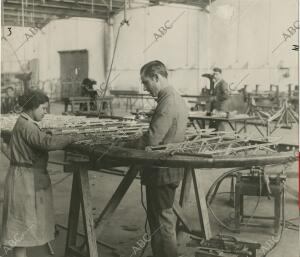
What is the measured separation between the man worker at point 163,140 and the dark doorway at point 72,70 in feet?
58.6

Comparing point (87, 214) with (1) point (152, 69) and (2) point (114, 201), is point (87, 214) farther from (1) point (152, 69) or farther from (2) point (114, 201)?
(1) point (152, 69)

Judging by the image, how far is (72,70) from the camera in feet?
70.4

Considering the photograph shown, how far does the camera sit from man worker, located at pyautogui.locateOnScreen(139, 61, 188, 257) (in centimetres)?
314

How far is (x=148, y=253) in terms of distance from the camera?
3.96 meters

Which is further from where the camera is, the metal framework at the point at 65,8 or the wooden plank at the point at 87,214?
the metal framework at the point at 65,8

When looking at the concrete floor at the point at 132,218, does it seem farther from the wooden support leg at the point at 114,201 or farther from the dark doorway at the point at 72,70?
the dark doorway at the point at 72,70

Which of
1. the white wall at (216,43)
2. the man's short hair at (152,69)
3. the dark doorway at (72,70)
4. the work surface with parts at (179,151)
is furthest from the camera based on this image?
the dark doorway at (72,70)

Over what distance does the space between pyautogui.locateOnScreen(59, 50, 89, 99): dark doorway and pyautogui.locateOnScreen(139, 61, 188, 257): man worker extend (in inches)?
703

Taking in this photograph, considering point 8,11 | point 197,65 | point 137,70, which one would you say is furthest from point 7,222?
point 8,11

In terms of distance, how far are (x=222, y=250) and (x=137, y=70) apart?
51.4 ft

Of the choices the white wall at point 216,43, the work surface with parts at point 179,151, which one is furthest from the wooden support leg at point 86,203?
the white wall at point 216,43

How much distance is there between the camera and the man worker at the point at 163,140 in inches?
123

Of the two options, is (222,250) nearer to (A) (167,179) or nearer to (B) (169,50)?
(A) (167,179)

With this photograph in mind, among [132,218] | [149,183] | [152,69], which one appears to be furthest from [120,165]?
[132,218]
